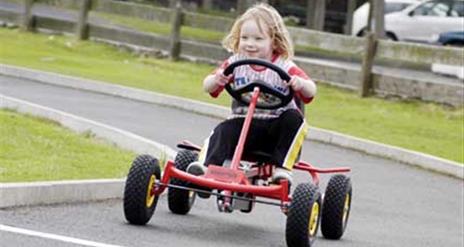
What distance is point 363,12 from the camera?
4025 cm

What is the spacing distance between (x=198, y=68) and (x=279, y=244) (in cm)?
1664

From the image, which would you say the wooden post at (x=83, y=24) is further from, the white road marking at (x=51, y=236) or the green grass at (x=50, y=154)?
the white road marking at (x=51, y=236)

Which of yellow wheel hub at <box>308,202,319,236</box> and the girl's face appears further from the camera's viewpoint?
the girl's face

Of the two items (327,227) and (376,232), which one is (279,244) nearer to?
(327,227)

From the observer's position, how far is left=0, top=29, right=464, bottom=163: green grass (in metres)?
Result: 18.2

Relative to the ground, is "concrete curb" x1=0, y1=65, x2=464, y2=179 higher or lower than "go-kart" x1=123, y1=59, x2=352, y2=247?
lower

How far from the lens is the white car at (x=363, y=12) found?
39.9 m

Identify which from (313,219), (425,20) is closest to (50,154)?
(313,219)

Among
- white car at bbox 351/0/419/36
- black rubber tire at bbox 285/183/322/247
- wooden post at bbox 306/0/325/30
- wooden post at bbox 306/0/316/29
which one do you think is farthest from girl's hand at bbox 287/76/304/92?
wooden post at bbox 306/0/316/29

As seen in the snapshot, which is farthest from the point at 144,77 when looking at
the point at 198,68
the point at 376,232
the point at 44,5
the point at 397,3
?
the point at 397,3

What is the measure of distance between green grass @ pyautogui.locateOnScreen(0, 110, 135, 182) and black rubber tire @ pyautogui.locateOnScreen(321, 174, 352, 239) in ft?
6.09

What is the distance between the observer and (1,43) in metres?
Result: 26.1

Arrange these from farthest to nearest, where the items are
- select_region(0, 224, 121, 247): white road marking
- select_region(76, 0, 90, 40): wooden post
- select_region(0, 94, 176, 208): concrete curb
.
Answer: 1. select_region(76, 0, 90, 40): wooden post
2. select_region(0, 94, 176, 208): concrete curb
3. select_region(0, 224, 121, 247): white road marking

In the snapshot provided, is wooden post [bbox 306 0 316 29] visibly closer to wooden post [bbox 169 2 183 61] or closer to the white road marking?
wooden post [bbox 169 2 183 61]
